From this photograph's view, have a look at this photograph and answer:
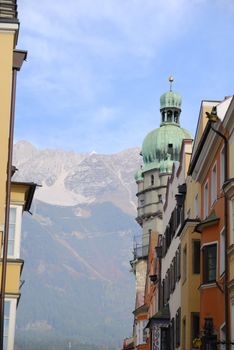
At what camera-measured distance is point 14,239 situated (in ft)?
117

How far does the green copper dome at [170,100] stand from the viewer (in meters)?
126

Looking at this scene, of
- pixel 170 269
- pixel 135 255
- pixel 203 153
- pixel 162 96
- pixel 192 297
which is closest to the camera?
pixel 203 153

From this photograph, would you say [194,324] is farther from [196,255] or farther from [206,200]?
[206,200]

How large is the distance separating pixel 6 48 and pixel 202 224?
10799 mm

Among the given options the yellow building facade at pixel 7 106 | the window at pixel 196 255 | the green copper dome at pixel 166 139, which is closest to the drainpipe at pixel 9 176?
the yellow building facade at pixel 7 106

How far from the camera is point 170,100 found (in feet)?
414

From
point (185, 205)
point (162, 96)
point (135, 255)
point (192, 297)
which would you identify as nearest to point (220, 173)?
point (192, 297)

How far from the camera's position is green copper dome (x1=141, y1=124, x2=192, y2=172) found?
126750 mm

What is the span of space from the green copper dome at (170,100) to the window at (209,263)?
294 ft

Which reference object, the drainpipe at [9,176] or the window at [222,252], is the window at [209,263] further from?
the drainpipe at [9,176]

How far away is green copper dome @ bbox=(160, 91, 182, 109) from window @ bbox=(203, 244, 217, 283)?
89.5 meters

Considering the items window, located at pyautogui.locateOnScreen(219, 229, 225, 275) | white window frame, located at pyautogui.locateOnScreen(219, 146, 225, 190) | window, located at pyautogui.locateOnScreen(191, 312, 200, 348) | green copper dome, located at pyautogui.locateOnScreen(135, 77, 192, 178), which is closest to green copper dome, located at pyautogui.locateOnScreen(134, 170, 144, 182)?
green copper dome, located at pyautogui.locateOnScreen(135, 77, 192, 178)

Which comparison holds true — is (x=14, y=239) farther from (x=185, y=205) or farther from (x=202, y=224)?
(x=185, y=205)

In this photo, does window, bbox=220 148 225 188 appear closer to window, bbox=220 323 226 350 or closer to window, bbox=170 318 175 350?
window, bbox=220 323 226 350
